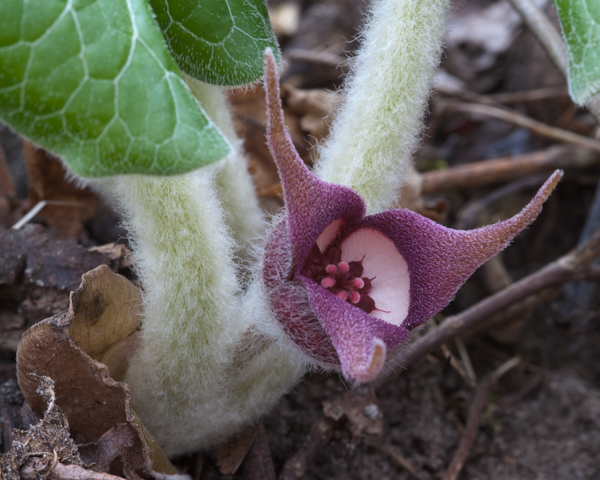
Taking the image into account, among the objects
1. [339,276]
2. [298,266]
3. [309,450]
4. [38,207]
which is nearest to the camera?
[298,266]

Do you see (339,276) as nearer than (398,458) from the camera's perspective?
Yes

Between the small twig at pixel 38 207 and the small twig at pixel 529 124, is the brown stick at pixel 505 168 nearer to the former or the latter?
the small twig at pixel 529 124

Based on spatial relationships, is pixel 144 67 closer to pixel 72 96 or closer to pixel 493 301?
pixel 72 96

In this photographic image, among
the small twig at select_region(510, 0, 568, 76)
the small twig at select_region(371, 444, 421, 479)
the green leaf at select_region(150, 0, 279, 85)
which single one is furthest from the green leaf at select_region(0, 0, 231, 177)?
the small twig at select_region(510, 0, 568, 76)

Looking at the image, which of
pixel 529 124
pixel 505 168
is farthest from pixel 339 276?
pixel 529 124

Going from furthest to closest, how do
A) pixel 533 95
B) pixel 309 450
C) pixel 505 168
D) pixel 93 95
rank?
pixel 533 95 < pixel 505 168 < pixel 309 450 < pixel 93 95

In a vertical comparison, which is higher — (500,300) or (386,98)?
(386,98)

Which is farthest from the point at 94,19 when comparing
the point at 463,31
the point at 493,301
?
the point at 463,31

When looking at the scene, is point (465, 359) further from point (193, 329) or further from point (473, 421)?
point (193, 329)

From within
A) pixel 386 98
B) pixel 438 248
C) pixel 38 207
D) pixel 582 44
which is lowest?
pixel 38 207
